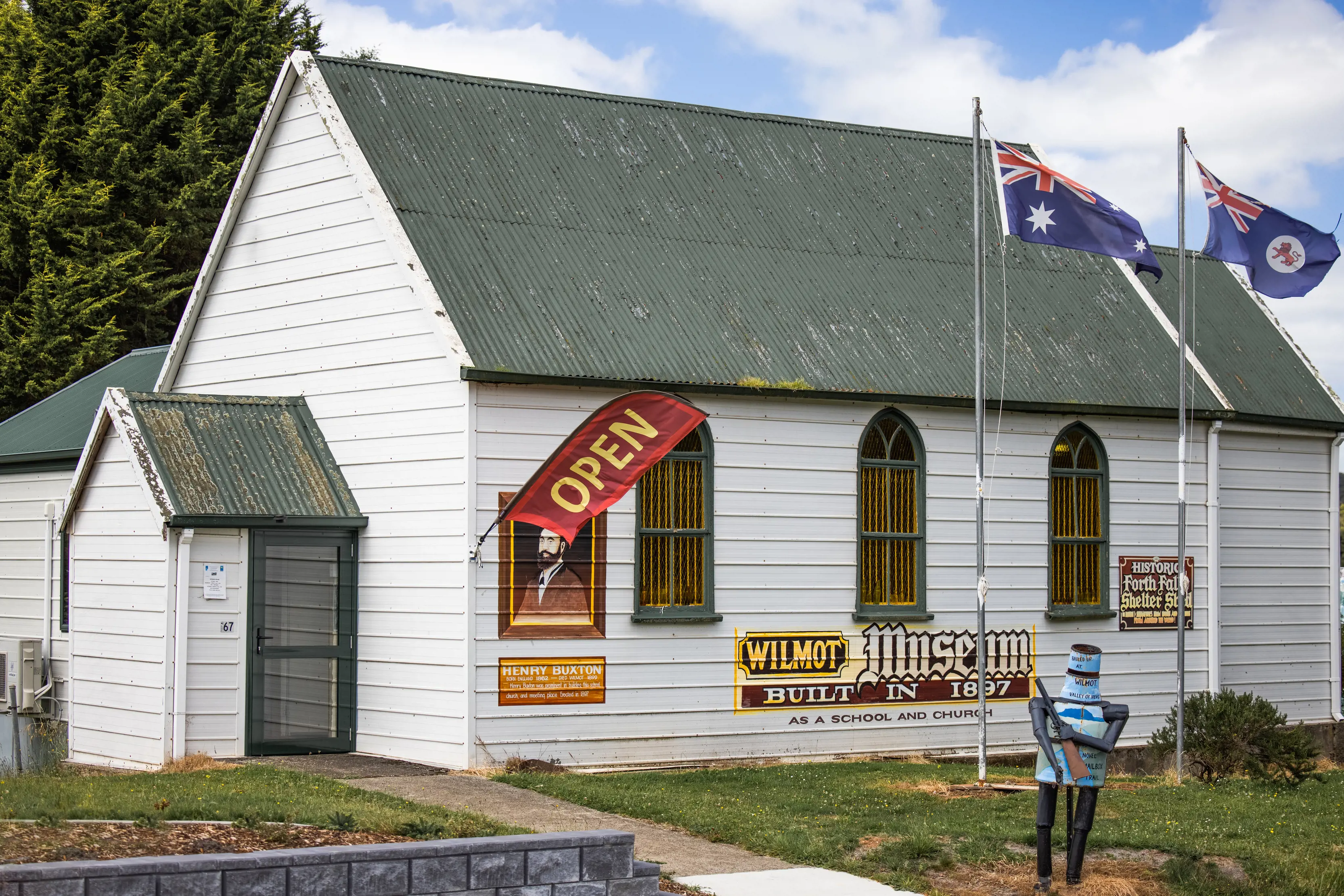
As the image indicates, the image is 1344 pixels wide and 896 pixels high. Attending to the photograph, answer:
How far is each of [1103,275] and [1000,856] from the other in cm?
1294

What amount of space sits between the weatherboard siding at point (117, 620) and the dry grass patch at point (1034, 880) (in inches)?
354

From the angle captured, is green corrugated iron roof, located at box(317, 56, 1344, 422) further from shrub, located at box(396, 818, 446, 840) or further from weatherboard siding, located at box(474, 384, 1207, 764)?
shrub, located at box(396, 818, 446, 840)

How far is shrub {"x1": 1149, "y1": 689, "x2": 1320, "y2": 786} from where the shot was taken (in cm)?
1714

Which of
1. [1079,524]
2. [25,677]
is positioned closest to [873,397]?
[1079,524]

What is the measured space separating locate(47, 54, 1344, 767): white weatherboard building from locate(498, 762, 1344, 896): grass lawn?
68.7 inches

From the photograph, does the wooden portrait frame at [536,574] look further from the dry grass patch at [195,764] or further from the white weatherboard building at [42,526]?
the white weatherboard building at [42,526]

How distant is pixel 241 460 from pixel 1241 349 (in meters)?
14.5

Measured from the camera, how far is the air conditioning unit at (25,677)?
2175 centimetres

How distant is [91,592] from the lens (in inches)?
714

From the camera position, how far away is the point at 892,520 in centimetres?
1959

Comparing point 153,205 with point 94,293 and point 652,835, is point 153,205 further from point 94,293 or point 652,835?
point 652,835

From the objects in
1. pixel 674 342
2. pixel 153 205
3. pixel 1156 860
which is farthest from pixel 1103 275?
pixel 153 205

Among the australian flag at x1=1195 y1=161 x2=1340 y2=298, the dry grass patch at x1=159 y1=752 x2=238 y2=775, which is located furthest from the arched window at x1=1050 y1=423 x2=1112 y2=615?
the dry grass patch at x1=159 y1=752 x2=238 y2=775

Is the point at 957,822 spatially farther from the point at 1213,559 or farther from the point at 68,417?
the point at 68,417
